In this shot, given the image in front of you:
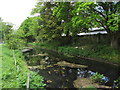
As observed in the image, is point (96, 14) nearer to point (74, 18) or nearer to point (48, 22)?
point (74, 18)

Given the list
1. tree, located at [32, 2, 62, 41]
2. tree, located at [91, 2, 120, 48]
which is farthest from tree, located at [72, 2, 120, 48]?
tree, located at [32, 2, 62, 41]

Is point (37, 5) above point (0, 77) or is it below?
above

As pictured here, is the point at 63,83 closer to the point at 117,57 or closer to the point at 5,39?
the point at 117,57

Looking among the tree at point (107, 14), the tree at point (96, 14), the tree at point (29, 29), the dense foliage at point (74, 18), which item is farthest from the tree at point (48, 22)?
the tree at point (107, 14)

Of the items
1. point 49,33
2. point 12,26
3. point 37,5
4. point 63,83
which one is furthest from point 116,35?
point 37,5

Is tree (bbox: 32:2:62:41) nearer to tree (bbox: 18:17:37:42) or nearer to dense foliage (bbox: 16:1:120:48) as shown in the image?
dense foliage (bbox: 16:1:120:48)

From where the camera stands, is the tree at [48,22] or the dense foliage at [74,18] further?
the tree at [48,22]

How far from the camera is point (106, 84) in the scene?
20.8ft

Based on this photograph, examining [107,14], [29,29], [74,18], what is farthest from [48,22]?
[29,29]

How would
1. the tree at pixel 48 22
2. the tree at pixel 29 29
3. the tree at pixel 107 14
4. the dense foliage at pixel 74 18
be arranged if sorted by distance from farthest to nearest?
the tree at pixel 29 29 < the tree at pixel 48 22 < the dense foliage at pixel 74 18 < the tree at pixel 107 14

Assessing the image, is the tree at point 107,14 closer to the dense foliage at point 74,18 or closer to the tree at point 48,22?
the dense foliage at point 74,18

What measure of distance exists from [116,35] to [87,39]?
6.42 m

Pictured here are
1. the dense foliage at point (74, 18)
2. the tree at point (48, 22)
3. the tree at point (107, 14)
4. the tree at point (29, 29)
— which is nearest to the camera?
the tree at point (107, 14)

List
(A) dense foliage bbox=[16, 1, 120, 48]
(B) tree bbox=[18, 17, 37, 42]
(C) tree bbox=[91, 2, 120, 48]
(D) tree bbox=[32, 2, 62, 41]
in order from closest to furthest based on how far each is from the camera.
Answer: (C) tree bbox=[91, 2, 120, 48] < (A) dense foliage bbox=[16, 1, 120, 48] < (D) tree bbox=[32, 2, 62, 41] < (B) tree bbox=[18, 17, 37, 42]
